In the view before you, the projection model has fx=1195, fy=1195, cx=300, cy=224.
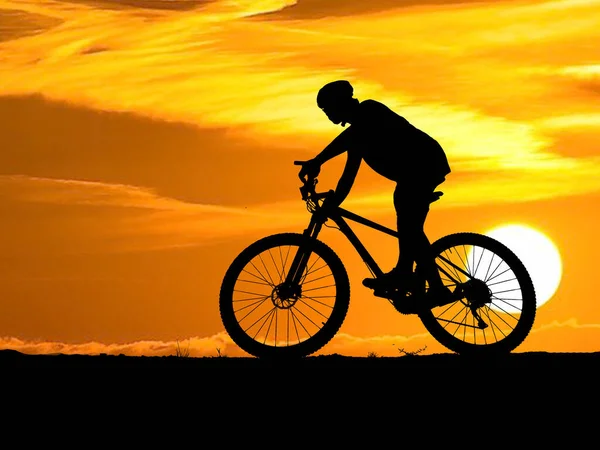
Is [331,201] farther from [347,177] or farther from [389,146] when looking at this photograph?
[389,146]

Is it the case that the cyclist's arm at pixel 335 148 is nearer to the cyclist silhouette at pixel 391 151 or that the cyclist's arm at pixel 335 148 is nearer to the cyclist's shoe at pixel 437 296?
the cyclist silhouette at pixel 391 151

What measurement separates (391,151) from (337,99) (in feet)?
2.16

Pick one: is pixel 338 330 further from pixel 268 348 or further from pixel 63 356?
pixel 63 356

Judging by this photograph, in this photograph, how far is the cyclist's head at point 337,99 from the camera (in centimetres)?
1049

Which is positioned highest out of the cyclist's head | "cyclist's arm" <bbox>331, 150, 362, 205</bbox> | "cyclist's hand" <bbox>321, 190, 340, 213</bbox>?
the cyclist's head

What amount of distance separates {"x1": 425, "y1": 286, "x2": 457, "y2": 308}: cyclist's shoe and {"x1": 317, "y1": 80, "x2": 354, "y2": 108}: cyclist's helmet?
193 cm

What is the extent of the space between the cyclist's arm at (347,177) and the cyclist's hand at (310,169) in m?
0.24

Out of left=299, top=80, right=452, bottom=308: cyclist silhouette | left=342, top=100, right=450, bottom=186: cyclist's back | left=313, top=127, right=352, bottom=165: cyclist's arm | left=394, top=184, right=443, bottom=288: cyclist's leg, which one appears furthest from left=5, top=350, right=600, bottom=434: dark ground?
left=313, top=127, right=352, bottom=165: cyclist's arm

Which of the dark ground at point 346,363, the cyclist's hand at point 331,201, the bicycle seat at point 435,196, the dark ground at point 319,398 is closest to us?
the dark ground at point 319,398

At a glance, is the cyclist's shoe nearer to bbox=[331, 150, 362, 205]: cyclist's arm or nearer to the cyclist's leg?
the cyclist's leg

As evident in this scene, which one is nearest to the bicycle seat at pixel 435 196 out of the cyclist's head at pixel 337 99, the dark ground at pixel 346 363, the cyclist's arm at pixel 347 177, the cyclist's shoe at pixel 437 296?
the cyclist's arm at pixel 347 177

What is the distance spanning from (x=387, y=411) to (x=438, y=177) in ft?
9.34

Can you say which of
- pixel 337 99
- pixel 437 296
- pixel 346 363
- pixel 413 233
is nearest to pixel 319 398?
pixel 346 363

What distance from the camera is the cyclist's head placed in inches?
413
